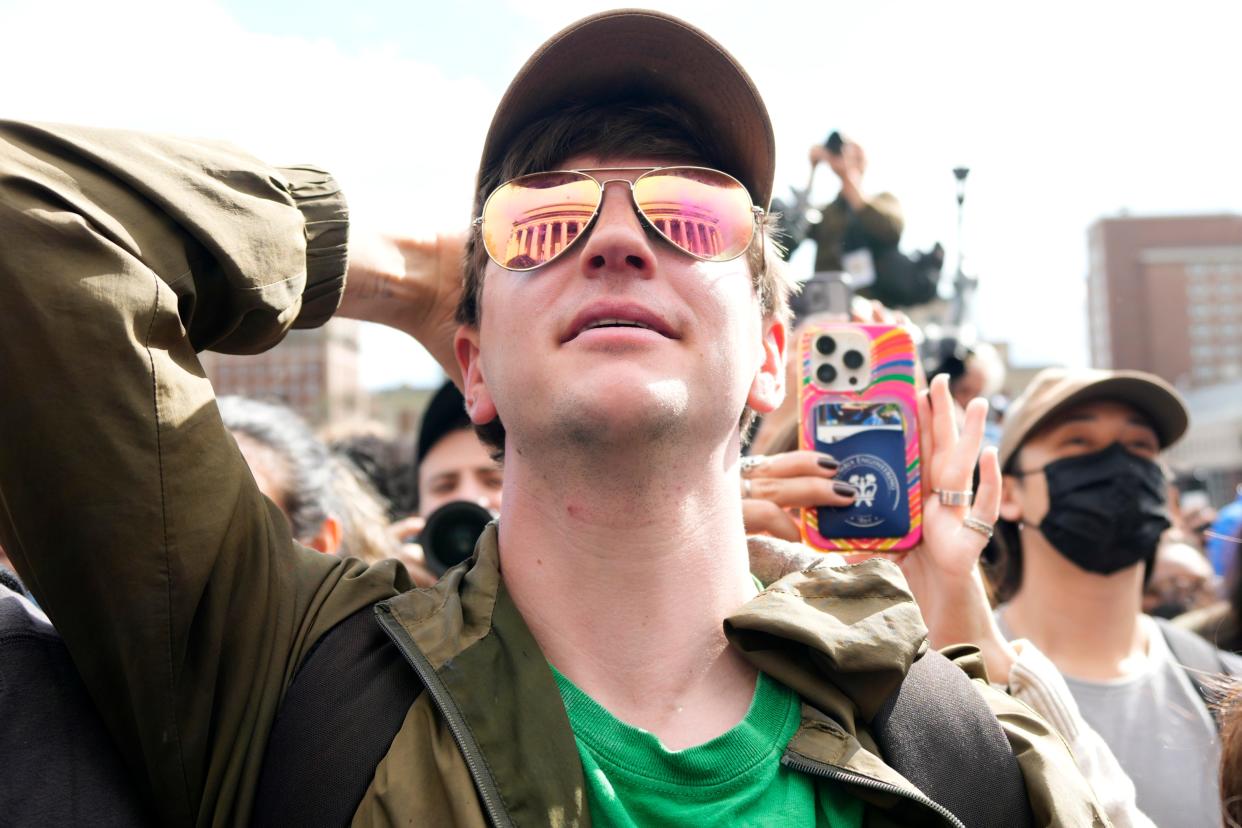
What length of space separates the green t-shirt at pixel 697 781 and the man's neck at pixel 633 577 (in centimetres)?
8

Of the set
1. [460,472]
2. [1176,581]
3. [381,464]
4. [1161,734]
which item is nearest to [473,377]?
[460,472]

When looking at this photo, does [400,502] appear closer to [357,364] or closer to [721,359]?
[721,359]

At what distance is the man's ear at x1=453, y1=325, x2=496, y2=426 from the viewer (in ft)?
7.75

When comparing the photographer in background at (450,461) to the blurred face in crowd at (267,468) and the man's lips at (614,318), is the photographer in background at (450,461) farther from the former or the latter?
the man's lips at (614,318)

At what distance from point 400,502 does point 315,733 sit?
5.01m

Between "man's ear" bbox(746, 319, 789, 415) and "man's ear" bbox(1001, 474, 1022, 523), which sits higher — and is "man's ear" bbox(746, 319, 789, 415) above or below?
above

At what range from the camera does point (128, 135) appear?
1752mm

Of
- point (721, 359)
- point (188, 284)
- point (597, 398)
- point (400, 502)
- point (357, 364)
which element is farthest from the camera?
point (357, 364)

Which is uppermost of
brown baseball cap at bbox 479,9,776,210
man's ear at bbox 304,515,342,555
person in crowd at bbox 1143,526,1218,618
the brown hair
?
brown baseball cap at bbox 479,9,776,210

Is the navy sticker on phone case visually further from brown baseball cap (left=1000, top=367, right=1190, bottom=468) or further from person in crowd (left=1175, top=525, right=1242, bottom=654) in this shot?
person in crowd (left=1175, top=525, right=1242, bottom=654)

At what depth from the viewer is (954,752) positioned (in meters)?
1.88

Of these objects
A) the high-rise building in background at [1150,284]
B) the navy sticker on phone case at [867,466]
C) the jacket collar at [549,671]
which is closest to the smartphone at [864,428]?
the navy sticker on phone case at [867,466]

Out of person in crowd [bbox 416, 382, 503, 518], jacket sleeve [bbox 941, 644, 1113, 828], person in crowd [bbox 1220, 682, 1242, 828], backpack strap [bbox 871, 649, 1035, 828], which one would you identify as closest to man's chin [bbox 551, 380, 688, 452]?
backpack strap [bbox 871, 649, 1035, 828]

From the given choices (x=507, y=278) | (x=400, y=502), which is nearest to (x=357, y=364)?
(x=400, y=502)
